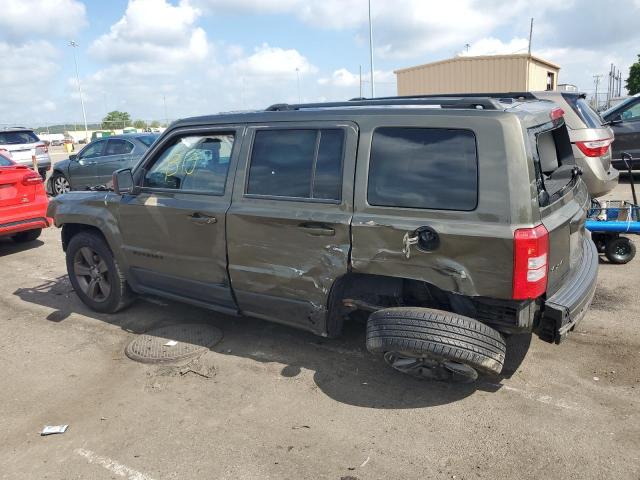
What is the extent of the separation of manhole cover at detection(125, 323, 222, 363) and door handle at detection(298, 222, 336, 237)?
146cm

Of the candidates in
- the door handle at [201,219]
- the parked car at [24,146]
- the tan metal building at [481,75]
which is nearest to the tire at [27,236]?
the door handle at [201,219]

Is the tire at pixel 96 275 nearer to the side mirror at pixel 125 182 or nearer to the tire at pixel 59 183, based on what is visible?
the side mirror at pixel 125 182

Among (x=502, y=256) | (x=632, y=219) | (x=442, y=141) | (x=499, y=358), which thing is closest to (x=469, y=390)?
(x=499, y=358)

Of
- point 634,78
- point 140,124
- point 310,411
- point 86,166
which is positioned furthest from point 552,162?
point 140,124

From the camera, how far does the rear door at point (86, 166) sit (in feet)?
40.7

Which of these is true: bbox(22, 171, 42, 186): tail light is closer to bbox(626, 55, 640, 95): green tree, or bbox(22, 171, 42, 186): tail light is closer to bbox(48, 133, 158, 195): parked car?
bbox(48, 133, 158, 195): parked car

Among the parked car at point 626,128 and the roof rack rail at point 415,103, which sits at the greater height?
the roof rack rail at point 415,103

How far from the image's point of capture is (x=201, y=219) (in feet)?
13.2

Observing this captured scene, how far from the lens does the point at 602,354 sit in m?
3.85

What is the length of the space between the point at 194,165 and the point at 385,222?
1820mm

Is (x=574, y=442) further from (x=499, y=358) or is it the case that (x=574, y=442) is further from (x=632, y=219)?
(x=632, y=219)

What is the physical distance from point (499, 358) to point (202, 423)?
186 centimetres

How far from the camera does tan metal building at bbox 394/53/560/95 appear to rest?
22641 mm

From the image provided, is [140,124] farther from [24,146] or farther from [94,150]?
[94,150]
